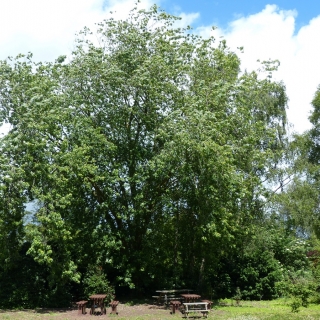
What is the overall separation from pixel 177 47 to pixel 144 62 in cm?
291

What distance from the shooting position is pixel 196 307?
18.8 metres

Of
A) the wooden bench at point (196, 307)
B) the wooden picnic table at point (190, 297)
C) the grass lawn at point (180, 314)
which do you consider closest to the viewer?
the grass lawn at point (180, 314)

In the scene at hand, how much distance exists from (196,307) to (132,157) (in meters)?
8.02

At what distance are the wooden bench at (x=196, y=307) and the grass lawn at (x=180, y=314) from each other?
0.72ft

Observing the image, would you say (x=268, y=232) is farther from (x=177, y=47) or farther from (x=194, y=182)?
(x=177, y=47)

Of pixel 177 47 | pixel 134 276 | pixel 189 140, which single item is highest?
Result: pixel 177 47

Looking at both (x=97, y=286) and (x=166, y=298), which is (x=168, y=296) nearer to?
(x=166, y=298)

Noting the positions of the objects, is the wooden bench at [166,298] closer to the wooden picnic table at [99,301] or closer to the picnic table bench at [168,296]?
the picnic table bench at [168,296]

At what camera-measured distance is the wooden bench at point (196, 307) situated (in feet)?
57.9

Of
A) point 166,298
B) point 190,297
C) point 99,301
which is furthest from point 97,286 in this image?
point 190,297

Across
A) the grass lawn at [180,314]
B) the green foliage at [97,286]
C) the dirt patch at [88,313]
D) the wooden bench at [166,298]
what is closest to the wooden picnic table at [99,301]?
the dirt patch at [88,313]

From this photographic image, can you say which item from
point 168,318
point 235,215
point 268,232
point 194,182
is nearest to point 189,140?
point 194,182

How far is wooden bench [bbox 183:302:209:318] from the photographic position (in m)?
17.7

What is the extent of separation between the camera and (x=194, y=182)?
21.2m
